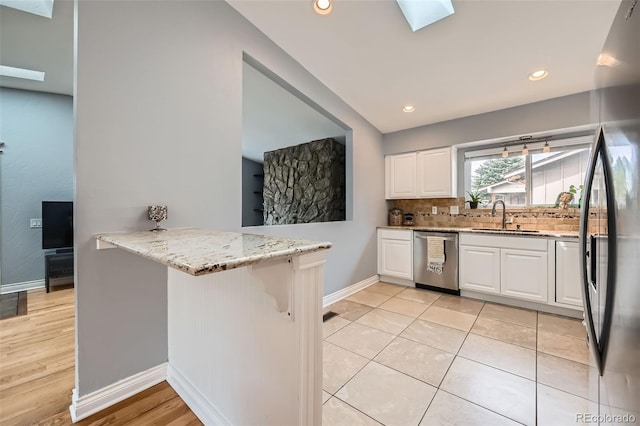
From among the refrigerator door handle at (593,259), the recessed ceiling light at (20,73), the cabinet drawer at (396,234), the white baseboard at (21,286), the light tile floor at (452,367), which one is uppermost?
the recessed ceiling light at (20,73)

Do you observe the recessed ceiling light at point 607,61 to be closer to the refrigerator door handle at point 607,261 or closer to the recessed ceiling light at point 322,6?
the refrigerator door handle at point 607,261

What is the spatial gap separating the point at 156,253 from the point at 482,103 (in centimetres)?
Answer: 368

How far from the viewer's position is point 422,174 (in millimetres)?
3688

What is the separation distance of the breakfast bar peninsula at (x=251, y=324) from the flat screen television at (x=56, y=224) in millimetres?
3198

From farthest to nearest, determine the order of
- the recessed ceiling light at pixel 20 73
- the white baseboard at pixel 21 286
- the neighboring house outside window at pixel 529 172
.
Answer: the white baseboard at pixel 21 286
the neighboring house outside window at pixel 529 172
the recessed ceiling light at pixel 20 73

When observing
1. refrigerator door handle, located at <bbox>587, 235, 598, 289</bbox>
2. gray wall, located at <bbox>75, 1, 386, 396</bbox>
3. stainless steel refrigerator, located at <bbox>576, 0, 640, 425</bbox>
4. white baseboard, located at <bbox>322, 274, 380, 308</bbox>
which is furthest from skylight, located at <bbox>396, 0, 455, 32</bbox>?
white baseboard, located at <bbox>322, 274, 380, 308</bbox>

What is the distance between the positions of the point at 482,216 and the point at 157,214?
3.91 meters

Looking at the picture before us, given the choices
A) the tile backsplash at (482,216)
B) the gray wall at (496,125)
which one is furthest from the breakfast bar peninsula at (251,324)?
the tile backsplash at (482,216)

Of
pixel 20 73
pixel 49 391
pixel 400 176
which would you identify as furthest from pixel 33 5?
pixel 400 176

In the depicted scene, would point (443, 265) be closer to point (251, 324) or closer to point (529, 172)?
point (529, 172)

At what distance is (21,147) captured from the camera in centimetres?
329

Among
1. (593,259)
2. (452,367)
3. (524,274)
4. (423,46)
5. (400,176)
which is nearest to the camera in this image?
(593,259)

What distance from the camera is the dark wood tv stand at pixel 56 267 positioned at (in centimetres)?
317

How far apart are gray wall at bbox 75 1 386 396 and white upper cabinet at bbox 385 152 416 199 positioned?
2.64 meters
